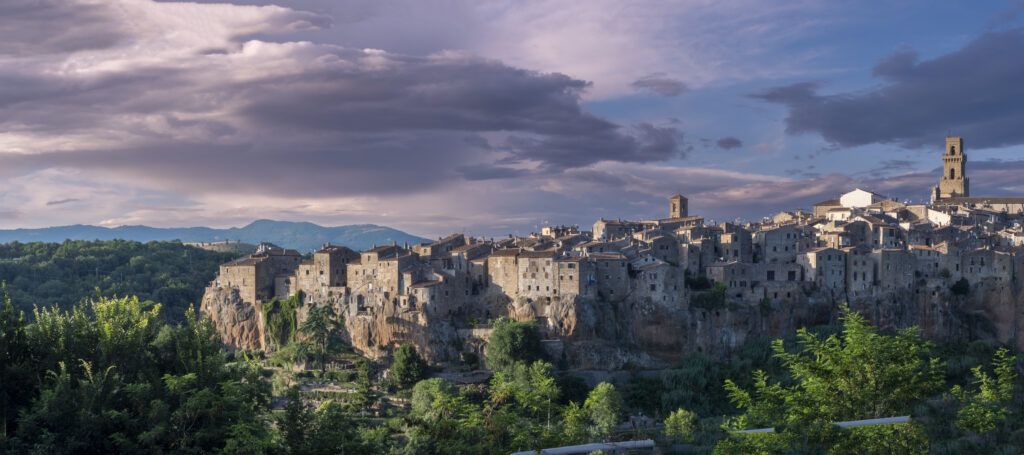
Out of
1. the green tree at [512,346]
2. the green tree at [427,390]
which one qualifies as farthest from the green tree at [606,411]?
the green tree at [427,390]

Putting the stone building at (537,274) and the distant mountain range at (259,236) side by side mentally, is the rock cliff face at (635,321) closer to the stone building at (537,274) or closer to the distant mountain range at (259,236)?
the stone building at (537,274)

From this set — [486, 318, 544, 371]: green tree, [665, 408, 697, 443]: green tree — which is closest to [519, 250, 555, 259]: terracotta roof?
[486, 318, 544, 371]: green tree

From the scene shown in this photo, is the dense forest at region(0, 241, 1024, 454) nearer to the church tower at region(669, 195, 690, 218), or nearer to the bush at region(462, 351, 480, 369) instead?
the bush at region(462, 351, 480, 369)

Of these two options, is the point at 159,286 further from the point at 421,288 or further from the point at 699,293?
the point at 699,293

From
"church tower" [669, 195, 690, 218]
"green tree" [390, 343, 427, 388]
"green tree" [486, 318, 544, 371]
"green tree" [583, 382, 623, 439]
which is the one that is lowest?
"green tree" [583, 382, 623, 439]

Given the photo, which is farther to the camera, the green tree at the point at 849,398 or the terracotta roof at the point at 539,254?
the terracotta roof at the point at 539,254

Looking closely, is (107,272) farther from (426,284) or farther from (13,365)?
(13,365)

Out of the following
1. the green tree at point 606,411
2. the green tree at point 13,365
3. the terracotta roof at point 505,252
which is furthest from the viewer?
the terracotta roof at point 505,252

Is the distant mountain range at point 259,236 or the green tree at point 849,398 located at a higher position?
the distant mountain range at point 259,236
